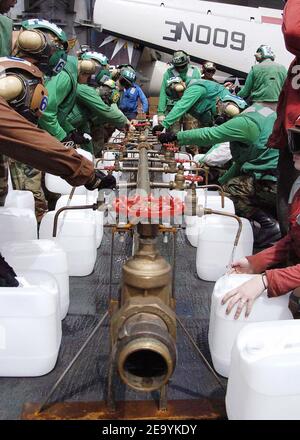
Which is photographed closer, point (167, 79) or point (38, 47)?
point (38, 47)

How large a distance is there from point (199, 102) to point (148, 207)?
5.76m

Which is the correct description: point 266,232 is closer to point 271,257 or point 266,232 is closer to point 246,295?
point 271,257

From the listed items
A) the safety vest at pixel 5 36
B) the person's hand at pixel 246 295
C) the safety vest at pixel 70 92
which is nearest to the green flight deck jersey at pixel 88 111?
the safety vest at pixel 70 92

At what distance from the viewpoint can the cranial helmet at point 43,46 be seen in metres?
3.64

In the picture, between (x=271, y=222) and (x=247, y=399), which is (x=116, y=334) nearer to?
(x=247, y=399)

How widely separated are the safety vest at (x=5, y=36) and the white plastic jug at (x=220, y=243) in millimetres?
2496

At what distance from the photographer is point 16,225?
3.39 m

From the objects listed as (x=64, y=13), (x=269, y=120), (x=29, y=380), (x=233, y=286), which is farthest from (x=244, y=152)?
Result: (x=64, y=13)

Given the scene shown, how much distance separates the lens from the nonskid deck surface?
2.15 meters

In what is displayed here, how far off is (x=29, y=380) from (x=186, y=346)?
35.6 inches

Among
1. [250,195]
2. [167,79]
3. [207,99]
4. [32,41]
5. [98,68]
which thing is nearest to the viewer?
[32,41]

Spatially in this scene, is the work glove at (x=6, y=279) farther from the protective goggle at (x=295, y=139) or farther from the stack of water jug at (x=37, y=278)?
the protective goggle at (x=295, y=139)

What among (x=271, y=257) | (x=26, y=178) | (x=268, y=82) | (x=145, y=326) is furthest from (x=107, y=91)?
(x=145, y=326)

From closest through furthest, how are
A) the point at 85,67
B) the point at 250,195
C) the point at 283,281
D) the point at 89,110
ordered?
the point at 283,281
the point at 250,195
the point at 85,67
the point at 89,110
